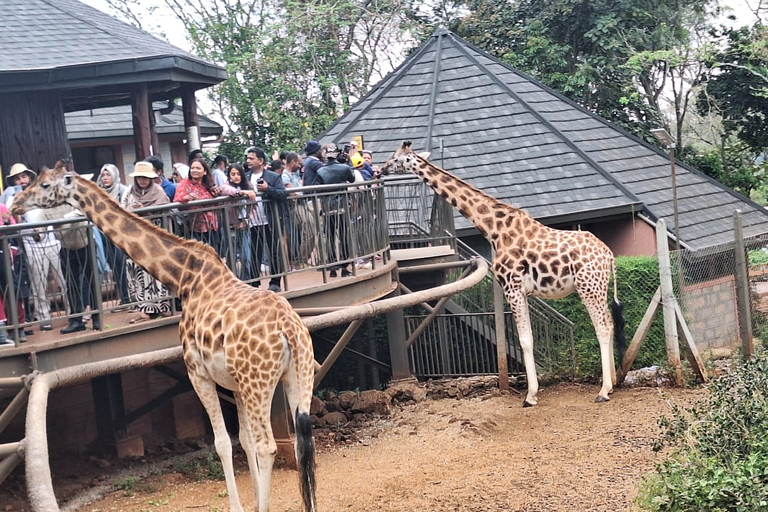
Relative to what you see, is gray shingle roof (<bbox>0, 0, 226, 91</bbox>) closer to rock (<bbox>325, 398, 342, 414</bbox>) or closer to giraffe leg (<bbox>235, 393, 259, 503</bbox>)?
rock (<bbox>325, 398, 342, 414</bbox>)

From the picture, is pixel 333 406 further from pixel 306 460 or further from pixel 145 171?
pixel 306 460

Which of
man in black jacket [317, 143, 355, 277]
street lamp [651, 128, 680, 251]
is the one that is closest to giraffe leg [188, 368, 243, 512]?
man in black jacket [317, 143, 355, 277]

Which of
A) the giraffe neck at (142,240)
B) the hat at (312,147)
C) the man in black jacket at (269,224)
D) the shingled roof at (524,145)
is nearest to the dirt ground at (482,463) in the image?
the man in black jacket at (269,224)

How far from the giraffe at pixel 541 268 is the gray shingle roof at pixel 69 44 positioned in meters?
4.63

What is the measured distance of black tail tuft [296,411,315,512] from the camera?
770cm

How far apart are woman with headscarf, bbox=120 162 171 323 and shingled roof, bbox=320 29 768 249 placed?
808 cm

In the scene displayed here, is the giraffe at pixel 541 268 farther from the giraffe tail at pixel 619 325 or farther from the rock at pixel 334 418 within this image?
the rock at pixel 334 418

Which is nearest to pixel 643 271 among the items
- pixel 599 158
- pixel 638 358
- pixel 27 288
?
pixel 638 358

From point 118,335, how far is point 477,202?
5.59m

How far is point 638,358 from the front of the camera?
14.4 meters

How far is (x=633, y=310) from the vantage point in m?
14.6

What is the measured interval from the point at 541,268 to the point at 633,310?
2849mm

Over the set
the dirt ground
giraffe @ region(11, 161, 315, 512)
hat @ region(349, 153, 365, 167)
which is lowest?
the dirt ground

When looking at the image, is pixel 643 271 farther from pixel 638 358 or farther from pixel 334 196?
pixel 334 196
